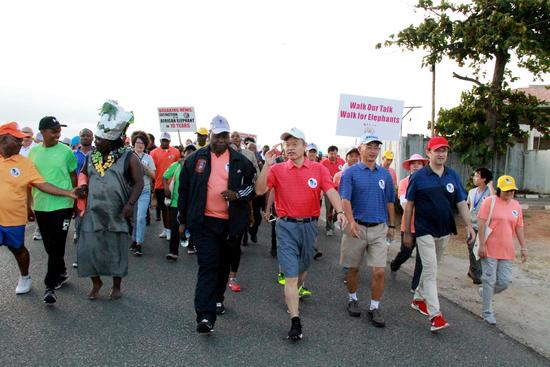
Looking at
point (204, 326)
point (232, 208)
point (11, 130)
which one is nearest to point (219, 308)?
point (204, 326)

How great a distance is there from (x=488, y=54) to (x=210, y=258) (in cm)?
1028

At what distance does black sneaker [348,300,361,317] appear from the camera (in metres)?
4.88

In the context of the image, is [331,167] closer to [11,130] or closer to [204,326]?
[204,326]

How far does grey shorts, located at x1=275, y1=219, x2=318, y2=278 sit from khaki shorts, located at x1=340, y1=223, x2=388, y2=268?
58 cm

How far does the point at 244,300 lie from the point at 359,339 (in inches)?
62.5

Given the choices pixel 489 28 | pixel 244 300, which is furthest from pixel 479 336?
pixel 489 28

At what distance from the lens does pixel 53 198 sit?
5070mm

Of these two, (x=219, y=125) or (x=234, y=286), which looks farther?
(x=234, y=286)

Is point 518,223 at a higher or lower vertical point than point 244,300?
higher

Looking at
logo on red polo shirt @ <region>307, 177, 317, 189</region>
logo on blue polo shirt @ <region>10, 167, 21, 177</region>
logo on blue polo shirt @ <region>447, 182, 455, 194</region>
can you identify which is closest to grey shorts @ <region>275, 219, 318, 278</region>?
logo on red polo shirt @ <region>307, 177, 317, 189</region>

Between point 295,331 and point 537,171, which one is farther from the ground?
point 537,171

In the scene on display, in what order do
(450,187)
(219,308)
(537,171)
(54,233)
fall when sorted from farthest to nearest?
1. (537,171)
2. (54,233)
3. (450,187)
4. (219,308)

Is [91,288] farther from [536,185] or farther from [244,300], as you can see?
[536,185]

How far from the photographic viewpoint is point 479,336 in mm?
4480
